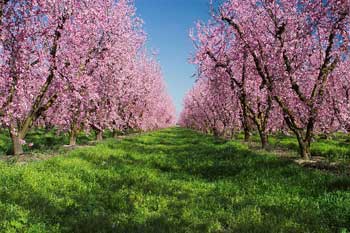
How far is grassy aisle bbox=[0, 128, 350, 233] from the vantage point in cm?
858

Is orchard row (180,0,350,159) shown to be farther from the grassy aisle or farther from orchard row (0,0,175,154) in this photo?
orchard row (0,0,175,154)

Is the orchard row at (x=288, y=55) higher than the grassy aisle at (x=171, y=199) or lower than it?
higher

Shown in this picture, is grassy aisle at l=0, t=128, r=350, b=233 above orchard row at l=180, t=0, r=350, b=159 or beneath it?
beneath

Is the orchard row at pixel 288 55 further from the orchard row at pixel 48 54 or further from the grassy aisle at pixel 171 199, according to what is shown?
the orchard row at pixel 48 54

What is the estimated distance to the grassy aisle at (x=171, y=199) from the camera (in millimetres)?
8578

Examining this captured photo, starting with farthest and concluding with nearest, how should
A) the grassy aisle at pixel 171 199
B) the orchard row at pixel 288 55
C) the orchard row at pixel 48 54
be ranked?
the orchard row at pixel 288 55 < the orchard row at pixel 48 54 < the grassy aisle at pixel 171 199

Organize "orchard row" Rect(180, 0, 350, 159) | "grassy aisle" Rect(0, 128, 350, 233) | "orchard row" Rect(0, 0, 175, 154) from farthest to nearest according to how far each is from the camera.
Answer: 1. "orchard row" Rect(180, 0, 350, 159)
2. "orchard row" Rect(0, 0, 175, 154)
3. "grassy aisle" Rect(0, 128, 350, 233)

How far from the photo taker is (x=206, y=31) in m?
35.0

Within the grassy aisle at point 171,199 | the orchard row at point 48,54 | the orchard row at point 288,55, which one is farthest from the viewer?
the orchard row at point 288,55

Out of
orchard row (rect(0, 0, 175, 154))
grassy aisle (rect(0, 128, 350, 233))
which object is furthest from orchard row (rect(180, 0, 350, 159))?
orchard row (rect(0, 0, 175, 154))

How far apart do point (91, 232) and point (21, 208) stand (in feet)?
7.90

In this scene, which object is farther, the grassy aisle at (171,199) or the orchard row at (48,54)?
the orchard row at (48,54)

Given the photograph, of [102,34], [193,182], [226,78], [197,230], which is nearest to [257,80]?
[226,78]

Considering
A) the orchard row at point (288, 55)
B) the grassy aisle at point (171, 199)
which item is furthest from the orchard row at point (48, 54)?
the orchard row at point (288, 55)
